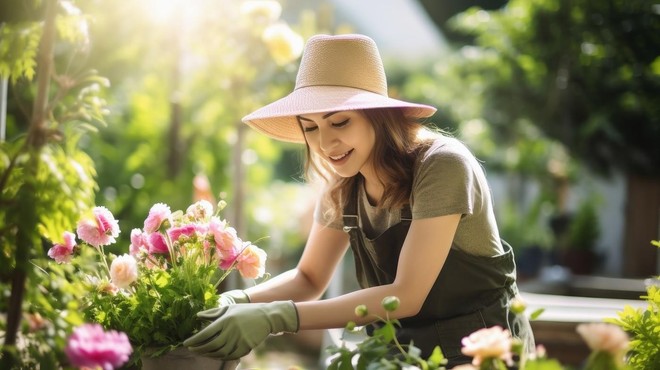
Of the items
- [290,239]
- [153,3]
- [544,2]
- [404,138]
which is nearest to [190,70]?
[153,3]

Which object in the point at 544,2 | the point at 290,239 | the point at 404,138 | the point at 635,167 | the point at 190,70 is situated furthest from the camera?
the point at 635,167

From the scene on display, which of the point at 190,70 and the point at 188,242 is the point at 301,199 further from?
the point at 188,242

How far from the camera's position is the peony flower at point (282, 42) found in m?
4.76

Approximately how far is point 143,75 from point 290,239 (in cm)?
209

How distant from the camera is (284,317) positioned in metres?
1.79

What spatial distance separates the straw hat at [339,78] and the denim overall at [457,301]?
0.29 metres

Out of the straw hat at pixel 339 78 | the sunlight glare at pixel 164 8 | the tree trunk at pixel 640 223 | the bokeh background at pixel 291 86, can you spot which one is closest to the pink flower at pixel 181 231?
the straw hat at pixel 339 78

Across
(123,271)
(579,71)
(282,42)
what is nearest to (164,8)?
(282,42)

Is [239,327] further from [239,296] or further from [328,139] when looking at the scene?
[328,139]

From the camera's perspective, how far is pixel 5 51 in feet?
5.11

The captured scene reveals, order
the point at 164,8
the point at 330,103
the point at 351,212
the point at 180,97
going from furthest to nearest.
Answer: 1. the point at 180,97
2. the point at 164,8
3. the point at 351,212
4. the point at 330,103

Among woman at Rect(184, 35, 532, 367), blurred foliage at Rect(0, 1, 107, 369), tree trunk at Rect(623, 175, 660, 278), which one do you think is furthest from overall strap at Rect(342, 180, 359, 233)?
tree trunk at Rect(623, 175, 660, 278)

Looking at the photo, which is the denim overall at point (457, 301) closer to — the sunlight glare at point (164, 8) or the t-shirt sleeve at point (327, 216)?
the t-shirt sleeve at point (327, 216)

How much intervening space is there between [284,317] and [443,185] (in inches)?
18.1
